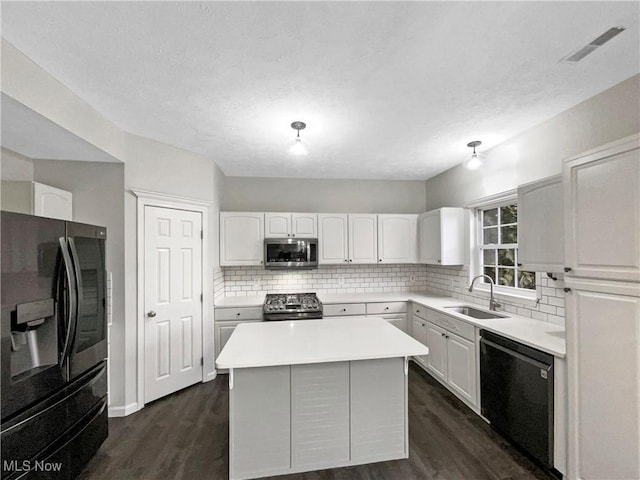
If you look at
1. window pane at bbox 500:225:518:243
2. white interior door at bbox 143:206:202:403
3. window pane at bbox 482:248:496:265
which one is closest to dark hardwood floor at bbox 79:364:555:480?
white interior door at bbox 143:206:202:403

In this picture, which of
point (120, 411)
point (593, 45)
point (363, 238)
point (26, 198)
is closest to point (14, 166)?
point (26, 198)

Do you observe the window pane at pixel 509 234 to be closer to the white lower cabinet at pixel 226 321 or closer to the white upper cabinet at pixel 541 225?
the white upper cabinet at pixel 541 225

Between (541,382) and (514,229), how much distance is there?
5.49 ft

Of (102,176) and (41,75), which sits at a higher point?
(41,75)

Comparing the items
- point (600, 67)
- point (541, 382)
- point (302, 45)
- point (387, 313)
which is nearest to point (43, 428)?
point (302, 45)

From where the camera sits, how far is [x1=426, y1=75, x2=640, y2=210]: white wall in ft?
6.36

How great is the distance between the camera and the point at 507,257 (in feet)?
10.5

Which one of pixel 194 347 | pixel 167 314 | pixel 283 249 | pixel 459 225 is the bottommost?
pixel 194 347

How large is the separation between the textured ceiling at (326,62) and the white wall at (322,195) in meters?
1.56

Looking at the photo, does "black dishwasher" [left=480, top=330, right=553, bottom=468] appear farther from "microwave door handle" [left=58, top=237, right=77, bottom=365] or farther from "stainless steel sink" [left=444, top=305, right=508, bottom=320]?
"microwave door handle" [left=58, top=237, right=77, bottom=365]

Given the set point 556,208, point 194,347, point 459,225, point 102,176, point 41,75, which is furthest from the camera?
point 459,225

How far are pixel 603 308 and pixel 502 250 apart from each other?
179cm

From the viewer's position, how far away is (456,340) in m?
2.92

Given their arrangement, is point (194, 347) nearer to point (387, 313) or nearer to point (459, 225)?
point (387, 313)
